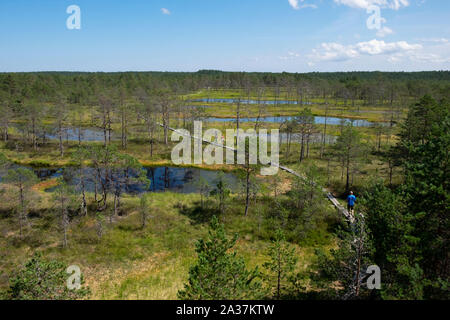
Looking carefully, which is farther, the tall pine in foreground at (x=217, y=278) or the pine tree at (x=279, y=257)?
the pine tree at (x=279, y=257)

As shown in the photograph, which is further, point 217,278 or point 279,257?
point 279,257

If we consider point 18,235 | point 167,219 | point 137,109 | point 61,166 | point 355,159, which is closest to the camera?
point 18,235

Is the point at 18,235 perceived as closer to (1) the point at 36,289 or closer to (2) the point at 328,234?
(1) the point at 36,289

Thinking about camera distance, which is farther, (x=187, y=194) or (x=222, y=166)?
(x=222, y=166)

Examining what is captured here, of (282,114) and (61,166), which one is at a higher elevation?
(282,114)

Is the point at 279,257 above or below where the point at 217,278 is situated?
below

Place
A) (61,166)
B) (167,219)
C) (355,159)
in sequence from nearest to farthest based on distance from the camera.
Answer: (167,219), (355,159), (61,166)

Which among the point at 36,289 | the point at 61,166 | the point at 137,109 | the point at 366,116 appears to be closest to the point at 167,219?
the point at 36,289

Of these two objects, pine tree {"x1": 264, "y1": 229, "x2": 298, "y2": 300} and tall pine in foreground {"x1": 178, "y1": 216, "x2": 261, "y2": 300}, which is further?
pine tree {"x1": 264, "y1": 229, "x2": 298, "y2": 300}

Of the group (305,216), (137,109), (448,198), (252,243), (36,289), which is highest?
(137,109)
